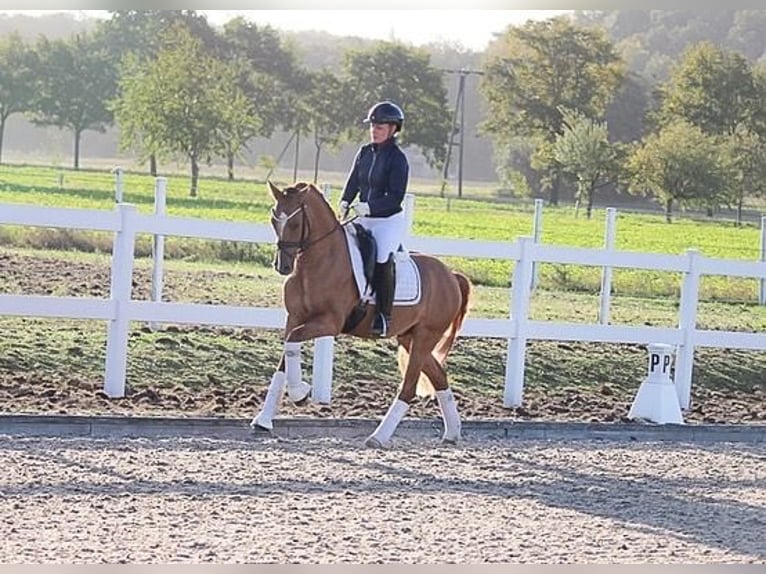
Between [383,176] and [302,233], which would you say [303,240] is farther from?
[383,176]

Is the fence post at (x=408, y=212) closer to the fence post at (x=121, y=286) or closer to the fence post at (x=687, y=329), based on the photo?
the fence post at (x=121, y=286)

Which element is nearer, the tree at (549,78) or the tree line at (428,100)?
the tree line at (428,100)

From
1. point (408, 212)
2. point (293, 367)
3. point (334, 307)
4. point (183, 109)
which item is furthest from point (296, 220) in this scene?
point (183, 109)

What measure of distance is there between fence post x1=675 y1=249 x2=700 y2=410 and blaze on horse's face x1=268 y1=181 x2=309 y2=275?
16.0 feet

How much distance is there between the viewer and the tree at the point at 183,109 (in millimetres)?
Answer: 43375

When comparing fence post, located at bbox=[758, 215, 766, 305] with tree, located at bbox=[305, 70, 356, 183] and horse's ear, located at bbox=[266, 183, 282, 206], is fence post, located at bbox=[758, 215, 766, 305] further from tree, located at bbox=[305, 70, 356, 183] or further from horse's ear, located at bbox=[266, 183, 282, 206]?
tree, located at bbox=[305, 70, 356, 183]

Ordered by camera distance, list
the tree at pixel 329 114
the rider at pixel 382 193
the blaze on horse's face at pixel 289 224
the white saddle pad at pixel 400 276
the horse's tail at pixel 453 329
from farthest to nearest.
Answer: the tree at pixel 329 114, the horse's tail at pixel 453 329, the white saddle pad at pixel 400 276, the rider at pixel 382 193, the blaze on horse's face at pixel 289 224

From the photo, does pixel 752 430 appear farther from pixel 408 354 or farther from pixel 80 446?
pixel 80 446

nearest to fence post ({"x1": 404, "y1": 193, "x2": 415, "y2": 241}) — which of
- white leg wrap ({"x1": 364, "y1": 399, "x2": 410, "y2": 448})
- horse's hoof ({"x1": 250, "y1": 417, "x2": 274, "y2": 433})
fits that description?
white leg wrap ({"x1": 364, "y1": 399, "x2": 410, "y2": 448})

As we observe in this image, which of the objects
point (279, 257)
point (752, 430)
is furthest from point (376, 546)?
point (752, 430)

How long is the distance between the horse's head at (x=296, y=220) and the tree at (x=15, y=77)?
6095 centimetres

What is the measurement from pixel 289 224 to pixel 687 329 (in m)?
5.15

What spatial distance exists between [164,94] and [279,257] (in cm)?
3722

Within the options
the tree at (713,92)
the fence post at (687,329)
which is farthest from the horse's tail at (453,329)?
the tree at (713,92)
